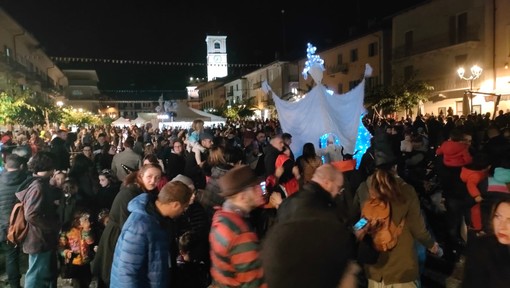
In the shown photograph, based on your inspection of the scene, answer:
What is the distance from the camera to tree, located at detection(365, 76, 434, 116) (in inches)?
1024

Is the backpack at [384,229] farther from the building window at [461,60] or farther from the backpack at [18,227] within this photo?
the building window at [461,60]

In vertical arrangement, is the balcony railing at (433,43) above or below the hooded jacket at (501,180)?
above

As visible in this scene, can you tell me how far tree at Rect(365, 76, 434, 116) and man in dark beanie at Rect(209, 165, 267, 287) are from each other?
23.3m

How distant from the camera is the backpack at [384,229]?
378 centimetres

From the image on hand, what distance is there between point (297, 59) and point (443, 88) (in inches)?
943

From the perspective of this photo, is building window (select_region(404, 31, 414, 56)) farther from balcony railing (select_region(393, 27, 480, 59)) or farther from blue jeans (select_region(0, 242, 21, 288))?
blue jeans (select_region(0, 242, 21, 288))

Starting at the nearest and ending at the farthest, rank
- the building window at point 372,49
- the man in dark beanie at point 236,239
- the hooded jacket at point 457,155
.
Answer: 1. the man in dark beanie at point 236,239
2. the hooded jacket at point 457,155
3. the building window at point 372,49

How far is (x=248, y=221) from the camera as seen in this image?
9.87 ft

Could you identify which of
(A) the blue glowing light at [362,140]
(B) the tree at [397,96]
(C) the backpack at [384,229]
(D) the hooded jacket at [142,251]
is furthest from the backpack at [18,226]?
(B) the tree at [397,96]

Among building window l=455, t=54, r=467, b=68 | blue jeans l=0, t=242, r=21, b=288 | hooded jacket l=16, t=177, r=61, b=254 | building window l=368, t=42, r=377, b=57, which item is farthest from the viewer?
building window l=368, t=42, r=377, b=57

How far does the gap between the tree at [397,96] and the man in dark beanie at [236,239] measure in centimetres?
2332

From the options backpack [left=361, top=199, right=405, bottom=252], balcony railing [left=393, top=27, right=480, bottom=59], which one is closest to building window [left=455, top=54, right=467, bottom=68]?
balcony railing [left=393, top=27, right=480, bottom=59]

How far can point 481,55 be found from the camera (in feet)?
89.9

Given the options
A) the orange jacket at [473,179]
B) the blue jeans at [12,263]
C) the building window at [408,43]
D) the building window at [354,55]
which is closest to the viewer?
the blue jeans at [12,263]
